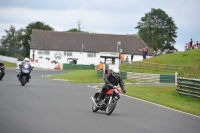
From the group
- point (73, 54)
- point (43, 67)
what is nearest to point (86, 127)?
point (43, 67)

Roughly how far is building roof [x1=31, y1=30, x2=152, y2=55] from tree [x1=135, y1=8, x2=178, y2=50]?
14819 millimetres

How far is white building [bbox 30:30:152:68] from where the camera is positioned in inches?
4117

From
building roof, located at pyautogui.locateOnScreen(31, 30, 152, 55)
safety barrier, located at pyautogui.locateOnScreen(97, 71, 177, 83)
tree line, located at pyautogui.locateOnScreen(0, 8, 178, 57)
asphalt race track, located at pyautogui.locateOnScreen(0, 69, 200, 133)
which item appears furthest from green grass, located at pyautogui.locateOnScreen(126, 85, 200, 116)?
tree line, located at pyautogui.locateOnScreen(0, 8, 178, 57)

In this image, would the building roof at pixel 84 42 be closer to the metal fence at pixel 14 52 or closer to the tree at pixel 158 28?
the metal fence at pixel 14 52

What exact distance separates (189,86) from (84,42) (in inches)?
3089

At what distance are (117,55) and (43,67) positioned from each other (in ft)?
119

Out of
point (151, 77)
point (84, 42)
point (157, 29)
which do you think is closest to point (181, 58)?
point (151, 77)

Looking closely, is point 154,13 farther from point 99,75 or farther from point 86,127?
point 86,127

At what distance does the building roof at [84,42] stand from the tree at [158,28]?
48.6ft

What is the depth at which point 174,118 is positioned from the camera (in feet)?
59.7

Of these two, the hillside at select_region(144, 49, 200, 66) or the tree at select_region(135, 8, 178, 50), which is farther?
the tree at select_region(135, 8, 178, 50)

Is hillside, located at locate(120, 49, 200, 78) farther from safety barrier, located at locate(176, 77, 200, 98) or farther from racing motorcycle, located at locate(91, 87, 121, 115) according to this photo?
racing motorcycle, located at locate(91, 87, 121, 115)

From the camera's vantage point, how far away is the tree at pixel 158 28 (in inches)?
4815

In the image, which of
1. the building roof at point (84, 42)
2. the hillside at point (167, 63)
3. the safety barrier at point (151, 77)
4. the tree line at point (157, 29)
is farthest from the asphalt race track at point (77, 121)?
the tree line at point (157, 29)
